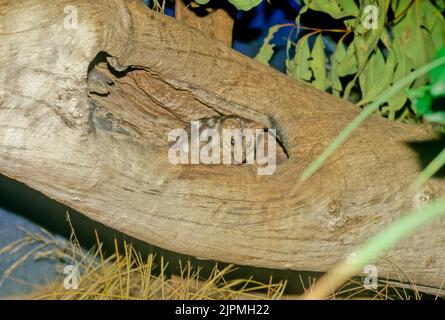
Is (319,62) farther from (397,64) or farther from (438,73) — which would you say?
(438,73)

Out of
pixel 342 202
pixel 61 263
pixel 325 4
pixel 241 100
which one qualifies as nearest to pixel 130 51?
pixel 241 100

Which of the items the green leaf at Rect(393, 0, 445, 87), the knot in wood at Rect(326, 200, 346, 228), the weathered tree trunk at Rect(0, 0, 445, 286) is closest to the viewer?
the weathered tree trunk at Rect(0, 0, 445, 286)

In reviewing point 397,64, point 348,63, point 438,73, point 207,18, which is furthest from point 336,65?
point 438,73

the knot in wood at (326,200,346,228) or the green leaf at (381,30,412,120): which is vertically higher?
the green leaf at (381,30,412,120)

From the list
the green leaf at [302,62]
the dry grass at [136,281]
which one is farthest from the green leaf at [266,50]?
the dry grass at [136,281]

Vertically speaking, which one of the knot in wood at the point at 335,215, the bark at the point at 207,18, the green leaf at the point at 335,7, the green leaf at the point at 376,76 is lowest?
the knot in wood at the point at 335,215

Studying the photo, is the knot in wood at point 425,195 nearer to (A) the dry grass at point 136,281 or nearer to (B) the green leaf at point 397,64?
(A) the dry grass at point 136,281

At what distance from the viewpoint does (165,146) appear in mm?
968

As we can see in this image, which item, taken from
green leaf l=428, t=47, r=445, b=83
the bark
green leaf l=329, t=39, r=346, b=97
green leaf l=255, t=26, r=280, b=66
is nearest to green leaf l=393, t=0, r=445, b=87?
green leaf l=329, t=39, r=346, b=97

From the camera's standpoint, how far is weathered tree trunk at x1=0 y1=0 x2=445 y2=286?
2.68 ft

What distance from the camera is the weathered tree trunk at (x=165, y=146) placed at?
2.68 feet

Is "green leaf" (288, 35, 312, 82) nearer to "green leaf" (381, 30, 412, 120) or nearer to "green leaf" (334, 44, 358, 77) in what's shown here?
"green leaf" (334, 44, 358, 77)

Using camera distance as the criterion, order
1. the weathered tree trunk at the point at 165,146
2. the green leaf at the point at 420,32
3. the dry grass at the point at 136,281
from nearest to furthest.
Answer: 1. the weathered tree trunk at the point at 165,146
2. the dry grass at the point at 136,281
3. the green leaf at the point at 420,32

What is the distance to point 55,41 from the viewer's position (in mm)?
814
